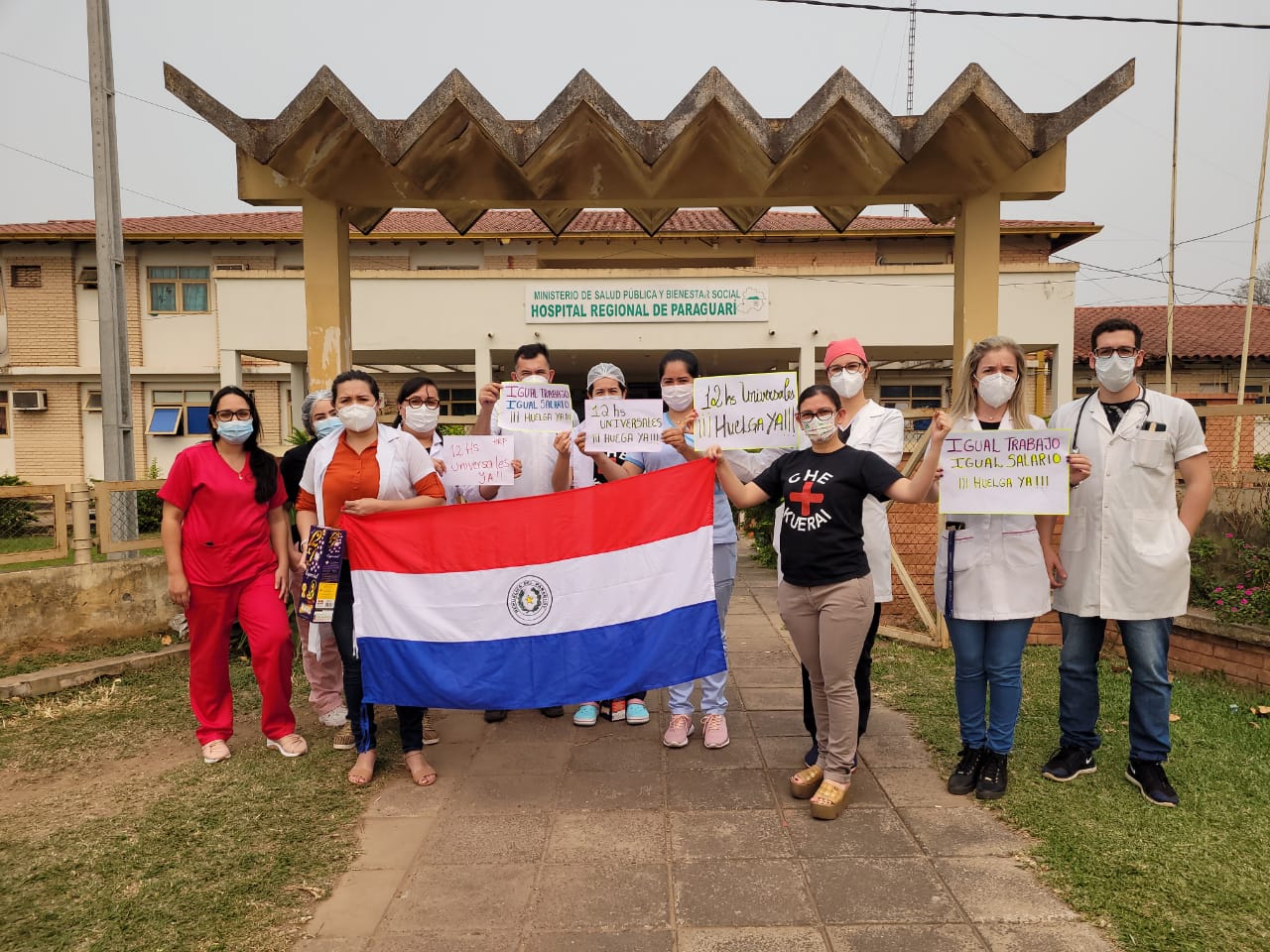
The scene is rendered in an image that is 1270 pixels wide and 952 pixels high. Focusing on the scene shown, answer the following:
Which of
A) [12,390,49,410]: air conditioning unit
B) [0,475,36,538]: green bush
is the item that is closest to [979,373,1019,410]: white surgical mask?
[0,475,36,538]: green bush

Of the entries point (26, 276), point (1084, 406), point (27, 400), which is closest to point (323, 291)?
point (1084, 406)

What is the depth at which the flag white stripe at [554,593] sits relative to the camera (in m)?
3.68

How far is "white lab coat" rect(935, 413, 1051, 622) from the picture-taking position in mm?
3404

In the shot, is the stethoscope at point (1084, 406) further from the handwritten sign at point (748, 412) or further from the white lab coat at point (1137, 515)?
the handwritten sign at point (748, 412)

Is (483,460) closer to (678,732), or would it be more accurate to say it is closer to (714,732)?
(678,732)

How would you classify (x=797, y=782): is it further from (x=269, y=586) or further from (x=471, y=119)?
(x=471, y=119)

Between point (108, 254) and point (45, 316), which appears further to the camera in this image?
point (45, 316)

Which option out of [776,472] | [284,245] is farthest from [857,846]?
[284,245]

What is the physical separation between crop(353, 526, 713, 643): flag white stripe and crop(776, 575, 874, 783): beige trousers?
0.46m

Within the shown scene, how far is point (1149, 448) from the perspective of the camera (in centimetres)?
336

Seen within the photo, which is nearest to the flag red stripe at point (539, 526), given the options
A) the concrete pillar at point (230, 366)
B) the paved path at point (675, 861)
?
the paved path at point (675, 861)

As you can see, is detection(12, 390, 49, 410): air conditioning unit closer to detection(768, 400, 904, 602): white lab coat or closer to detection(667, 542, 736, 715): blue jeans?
detection(667, 542, 736, 715): blue jeans

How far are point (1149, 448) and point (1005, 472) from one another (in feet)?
1.98

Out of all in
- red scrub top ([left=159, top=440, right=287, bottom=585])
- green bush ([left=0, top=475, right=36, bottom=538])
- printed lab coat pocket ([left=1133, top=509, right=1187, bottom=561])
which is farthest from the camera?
green bush ([left=0, top=475, right=36, bottom=538])
